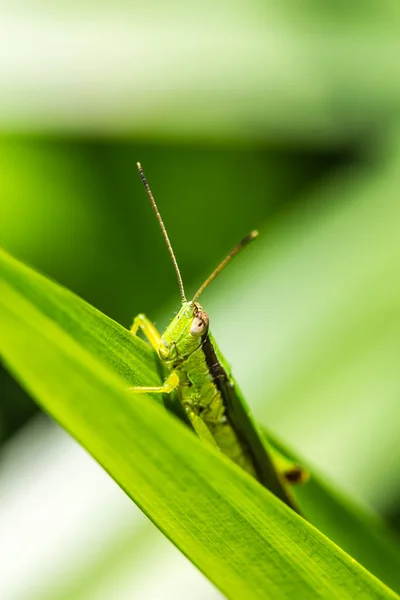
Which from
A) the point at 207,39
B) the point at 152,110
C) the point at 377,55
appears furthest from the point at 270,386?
the point at 377,55

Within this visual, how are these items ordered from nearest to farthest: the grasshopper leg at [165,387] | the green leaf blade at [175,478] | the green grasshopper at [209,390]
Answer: the green leaf blade at [175,478] < the grasshopper leg at [165,387] < the green grasshopper at [209,390]

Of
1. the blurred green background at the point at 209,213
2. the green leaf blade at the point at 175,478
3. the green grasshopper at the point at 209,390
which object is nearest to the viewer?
the green leaf blade at the point at 175,478

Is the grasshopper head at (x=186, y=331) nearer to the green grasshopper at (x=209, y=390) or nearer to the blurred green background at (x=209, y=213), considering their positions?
the green grasshopper at (x=209, y=390)

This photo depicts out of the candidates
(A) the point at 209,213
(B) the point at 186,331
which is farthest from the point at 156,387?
(A) the point at 209,213

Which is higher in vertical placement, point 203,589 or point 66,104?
point 66,104

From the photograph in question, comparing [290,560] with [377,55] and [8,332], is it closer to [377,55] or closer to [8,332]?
[8,332]

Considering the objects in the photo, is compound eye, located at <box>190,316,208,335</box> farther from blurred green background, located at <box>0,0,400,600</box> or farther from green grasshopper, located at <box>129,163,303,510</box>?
blurred green background, located at <box>0,0,400,600</box>

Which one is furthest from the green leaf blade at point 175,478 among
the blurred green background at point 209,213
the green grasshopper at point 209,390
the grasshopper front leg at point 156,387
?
the blurred green background at point 209,213

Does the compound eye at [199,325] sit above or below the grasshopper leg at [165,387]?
above

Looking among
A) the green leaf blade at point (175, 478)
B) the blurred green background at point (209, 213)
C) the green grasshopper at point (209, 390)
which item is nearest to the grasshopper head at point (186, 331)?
the green grasshopper at point (209, 390)

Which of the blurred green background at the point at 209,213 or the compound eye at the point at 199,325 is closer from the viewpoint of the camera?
the compound eye at the point at 199,325
